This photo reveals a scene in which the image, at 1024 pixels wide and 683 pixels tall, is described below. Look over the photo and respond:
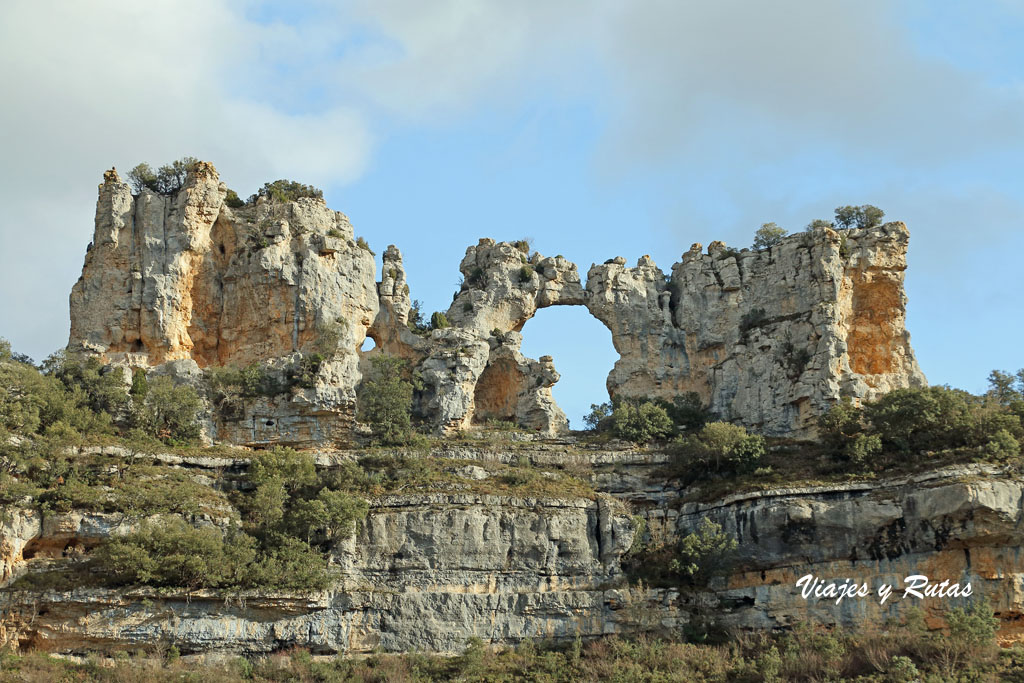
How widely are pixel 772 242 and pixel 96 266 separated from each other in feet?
94.9

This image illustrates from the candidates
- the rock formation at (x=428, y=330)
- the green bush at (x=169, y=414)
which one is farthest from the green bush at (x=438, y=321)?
the green bush at (x=169, y=414)

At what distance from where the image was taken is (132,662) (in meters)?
38.7

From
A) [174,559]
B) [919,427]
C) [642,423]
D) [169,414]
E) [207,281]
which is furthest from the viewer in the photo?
[207,281]

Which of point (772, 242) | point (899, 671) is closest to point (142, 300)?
point (772, 242)

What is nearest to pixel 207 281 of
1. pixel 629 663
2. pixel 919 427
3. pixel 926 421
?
pixel 629 663

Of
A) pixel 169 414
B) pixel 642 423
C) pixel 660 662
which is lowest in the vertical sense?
pixel 660 662

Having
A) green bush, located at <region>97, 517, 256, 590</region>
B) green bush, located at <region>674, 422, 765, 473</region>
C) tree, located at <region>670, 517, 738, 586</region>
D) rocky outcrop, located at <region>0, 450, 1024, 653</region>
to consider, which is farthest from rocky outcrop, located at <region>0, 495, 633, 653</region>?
green bush, located at <region>674, 422, 765, 473</region>

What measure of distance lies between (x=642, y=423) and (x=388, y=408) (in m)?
10.2

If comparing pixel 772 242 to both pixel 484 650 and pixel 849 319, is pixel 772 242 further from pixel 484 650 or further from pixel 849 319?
pixel 484 650

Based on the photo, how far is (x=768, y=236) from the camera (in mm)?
58344

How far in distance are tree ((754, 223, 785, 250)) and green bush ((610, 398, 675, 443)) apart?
974 centimetres

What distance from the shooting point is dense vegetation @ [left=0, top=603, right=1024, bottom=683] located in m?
38.0

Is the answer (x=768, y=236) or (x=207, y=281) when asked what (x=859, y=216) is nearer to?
(x=768, y=236)

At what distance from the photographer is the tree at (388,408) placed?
165 feet
